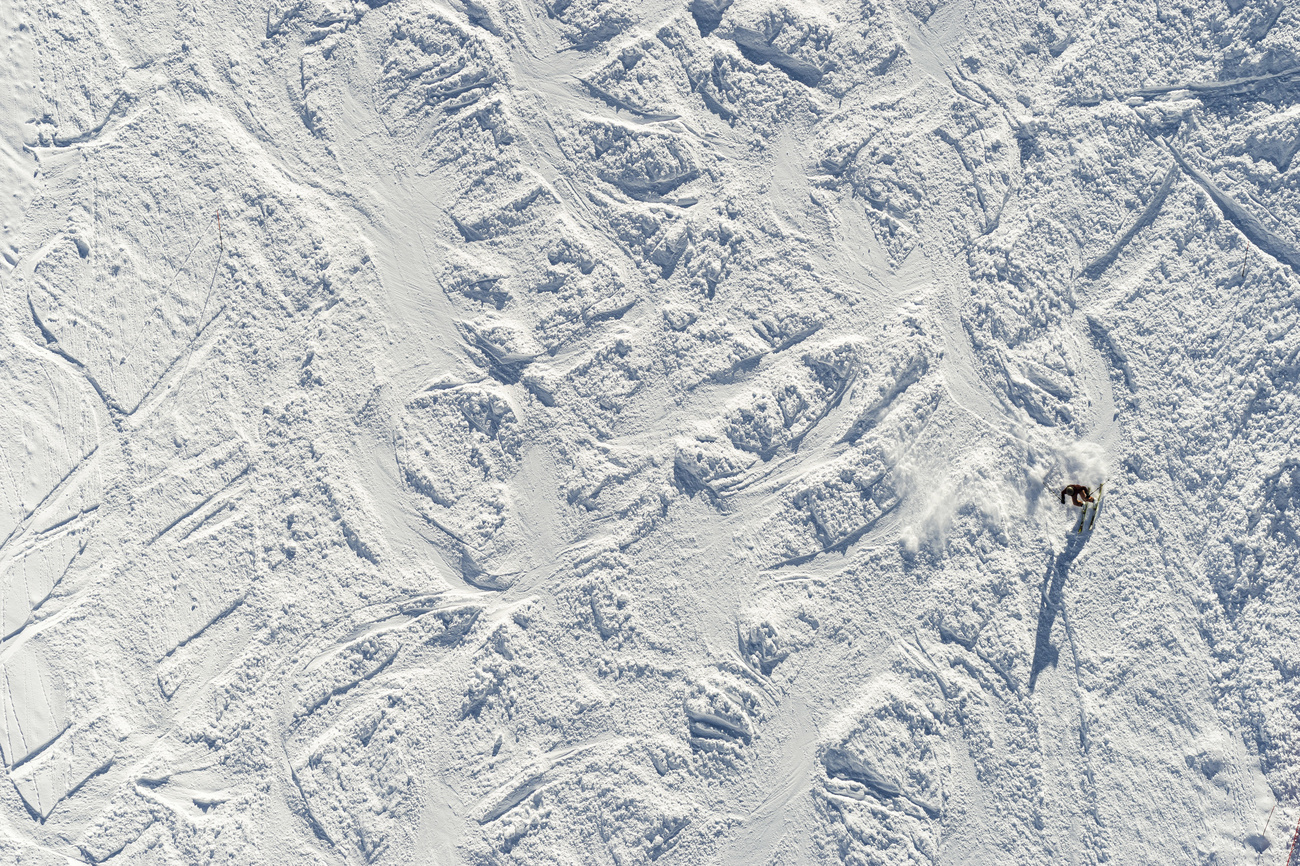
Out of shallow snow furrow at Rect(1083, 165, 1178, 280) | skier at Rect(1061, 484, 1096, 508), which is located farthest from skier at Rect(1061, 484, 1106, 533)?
shallow snow furrow at Rect(1083, 165, 1178, 280)

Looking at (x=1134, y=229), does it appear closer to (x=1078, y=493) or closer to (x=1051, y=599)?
(x=1078, y=493)

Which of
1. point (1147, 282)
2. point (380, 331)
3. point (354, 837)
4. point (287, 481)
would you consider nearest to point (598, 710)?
point (354, 837)

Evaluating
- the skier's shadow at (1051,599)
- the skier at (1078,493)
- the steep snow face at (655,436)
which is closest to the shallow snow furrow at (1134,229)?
the steep snow face at (655,436)

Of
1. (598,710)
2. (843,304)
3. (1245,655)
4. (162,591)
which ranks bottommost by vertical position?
(1245,655)

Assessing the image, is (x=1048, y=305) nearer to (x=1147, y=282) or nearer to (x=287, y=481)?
(x=1147, y=282)

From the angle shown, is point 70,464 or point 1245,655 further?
point 70,464

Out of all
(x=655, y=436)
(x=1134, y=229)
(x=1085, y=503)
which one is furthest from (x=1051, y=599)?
(x=655, y=436)
